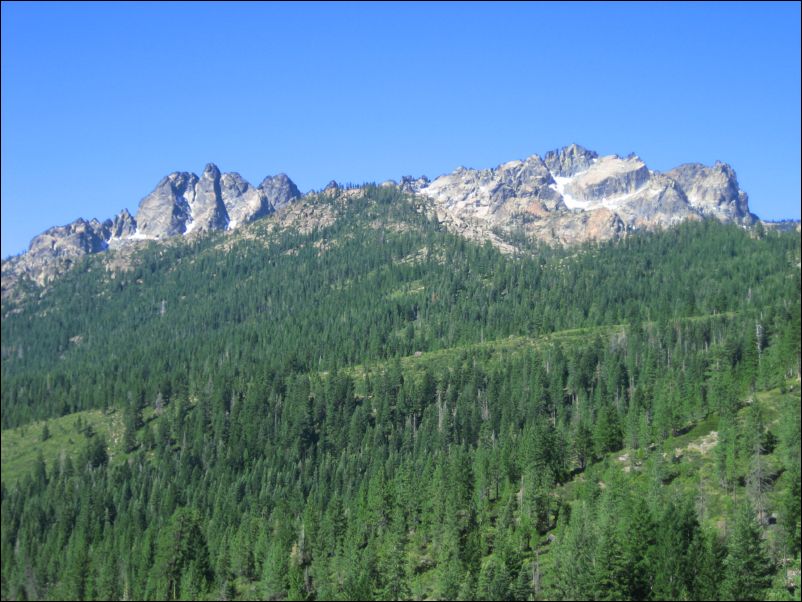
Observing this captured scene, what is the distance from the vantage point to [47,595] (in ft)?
473

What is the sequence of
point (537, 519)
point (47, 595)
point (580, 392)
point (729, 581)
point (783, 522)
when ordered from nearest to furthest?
point (729, 581), point (783, 522), point (537, 519), point (47, 595), point (580, 392)

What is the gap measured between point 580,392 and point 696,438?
2293 inches

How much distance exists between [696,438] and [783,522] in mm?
42946

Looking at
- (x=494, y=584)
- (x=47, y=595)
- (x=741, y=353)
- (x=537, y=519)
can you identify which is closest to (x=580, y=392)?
(x=741, y=353)

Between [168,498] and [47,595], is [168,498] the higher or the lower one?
the higher one

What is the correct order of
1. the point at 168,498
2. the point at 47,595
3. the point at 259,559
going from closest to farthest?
the point at 259,559
the point at 47,595
the point at 168,498

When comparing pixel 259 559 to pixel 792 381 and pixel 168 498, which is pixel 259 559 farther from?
pixel 792 381

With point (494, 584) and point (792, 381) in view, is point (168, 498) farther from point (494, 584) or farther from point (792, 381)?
point (792, 381)

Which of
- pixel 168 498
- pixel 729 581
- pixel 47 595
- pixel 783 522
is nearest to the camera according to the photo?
pixel 729 581

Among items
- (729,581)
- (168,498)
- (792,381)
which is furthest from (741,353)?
(168,498)

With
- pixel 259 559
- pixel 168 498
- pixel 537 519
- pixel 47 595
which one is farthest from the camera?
pixel 168 498

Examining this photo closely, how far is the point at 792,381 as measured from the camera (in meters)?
145

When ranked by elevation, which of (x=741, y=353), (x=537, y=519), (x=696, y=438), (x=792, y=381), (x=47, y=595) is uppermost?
(x=741, y=353)

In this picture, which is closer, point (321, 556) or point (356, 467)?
point (321, 556)
